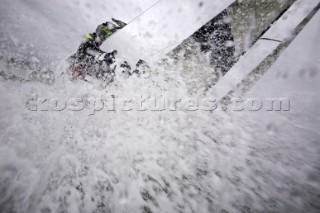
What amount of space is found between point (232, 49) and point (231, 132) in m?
1.67

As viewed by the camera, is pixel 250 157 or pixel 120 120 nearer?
pixel 250 157

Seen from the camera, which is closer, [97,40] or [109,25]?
[97,40]

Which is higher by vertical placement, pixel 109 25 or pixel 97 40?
pixel 109 25

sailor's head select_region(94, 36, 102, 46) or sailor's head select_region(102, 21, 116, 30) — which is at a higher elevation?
sailor's head select_region(102, 21, 116, 30)

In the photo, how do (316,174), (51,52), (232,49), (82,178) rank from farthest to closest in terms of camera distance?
(51,52), (232,49), (316,174), (82,178)

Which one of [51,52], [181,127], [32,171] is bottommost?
[32,171]

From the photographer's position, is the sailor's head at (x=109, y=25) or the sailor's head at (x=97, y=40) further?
the sailor's head at (x=109, y=25)

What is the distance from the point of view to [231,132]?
2.90m

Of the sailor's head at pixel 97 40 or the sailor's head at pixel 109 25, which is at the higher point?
the sailor's head at pixel 109 25

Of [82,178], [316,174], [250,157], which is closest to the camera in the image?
[82,178]

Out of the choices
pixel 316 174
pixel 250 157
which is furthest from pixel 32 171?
pixel 316 174

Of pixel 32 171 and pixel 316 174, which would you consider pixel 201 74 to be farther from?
pixel 32 171

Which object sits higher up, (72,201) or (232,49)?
(232,49)

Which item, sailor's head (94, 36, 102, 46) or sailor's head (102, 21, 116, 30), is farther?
sailor's head (102, 21, 116, 30)
